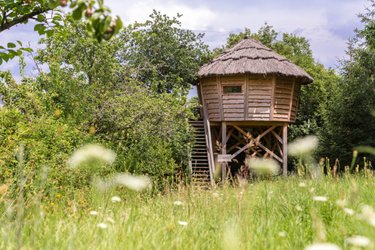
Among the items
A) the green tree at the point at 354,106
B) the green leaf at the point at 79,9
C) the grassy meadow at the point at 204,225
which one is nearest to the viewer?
the green leaf at the point at 79,9

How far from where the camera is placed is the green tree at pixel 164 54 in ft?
72.2

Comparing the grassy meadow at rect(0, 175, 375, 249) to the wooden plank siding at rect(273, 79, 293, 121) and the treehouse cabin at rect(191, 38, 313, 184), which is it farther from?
the wooden plank siding at rect(273, 79, 293, 121)

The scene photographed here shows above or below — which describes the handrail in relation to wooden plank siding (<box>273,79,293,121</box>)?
below

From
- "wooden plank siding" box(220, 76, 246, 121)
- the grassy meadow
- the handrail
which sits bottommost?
the grassy meadow

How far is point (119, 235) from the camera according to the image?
312 centimetres

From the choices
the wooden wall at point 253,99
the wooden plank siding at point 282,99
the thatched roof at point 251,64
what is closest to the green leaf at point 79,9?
the thatched roof at point 251,64

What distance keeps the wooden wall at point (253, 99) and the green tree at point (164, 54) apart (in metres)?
1.72

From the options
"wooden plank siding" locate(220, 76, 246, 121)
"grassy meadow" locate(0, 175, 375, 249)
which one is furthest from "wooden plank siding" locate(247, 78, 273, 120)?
"grassy meadow" locate(0, 175, 375, 249)

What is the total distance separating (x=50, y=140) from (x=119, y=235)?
905cm

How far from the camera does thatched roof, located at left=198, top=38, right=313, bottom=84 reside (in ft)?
66.5

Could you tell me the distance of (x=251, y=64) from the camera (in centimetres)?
2059

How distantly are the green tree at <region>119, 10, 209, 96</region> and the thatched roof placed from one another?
3.68ft

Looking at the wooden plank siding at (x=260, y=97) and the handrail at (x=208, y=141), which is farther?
the handrail at (x=208, y=141)

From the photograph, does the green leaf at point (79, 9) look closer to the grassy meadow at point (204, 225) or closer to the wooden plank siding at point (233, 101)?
the grassy meadow at point (204, 225)
